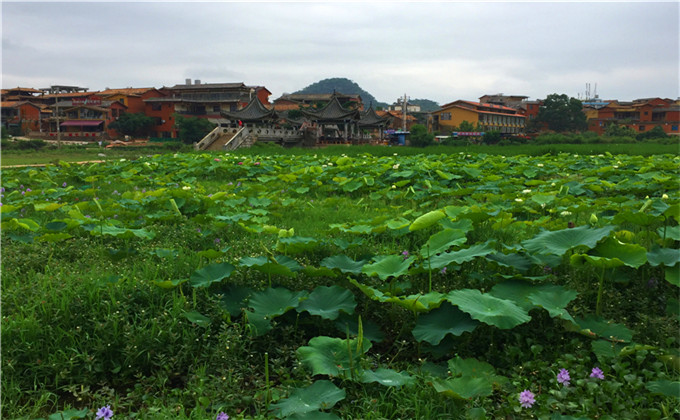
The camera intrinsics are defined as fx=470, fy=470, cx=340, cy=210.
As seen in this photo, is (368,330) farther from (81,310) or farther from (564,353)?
(81,310)

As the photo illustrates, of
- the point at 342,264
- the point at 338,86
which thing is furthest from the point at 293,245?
the point at 338,86

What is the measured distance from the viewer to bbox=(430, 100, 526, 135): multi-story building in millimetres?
41594

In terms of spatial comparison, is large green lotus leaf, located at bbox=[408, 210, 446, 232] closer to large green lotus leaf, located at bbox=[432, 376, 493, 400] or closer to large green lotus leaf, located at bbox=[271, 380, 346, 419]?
large green lotus leaf, located at bbox=[432, 376, 493, 400]

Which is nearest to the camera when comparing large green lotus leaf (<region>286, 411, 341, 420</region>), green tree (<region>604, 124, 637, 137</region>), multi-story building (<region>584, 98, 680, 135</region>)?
A: large green lotus leaf (<region>286, 411, 341, 420</region>)

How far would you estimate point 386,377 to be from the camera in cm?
161

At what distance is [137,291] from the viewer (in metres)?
2.17

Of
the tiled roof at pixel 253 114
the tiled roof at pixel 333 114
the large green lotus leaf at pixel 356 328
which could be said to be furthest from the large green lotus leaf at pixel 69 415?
the tiled roof at pixel 333 114

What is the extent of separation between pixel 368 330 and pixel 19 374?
4.42ft

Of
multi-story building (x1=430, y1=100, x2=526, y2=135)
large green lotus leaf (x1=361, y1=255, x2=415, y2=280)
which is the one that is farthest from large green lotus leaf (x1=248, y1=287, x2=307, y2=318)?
multi-story building (x1=430, y1=100, x2=526, y2=135)

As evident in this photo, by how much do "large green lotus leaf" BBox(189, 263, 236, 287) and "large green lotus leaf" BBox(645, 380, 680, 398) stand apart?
1.65 meters

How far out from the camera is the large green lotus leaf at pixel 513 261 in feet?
7.14

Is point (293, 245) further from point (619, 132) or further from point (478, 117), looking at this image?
point (478, 117)

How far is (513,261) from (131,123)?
36603 mm

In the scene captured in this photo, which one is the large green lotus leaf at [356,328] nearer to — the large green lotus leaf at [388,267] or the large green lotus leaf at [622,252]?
the large green lotus leaf at [388,267]
